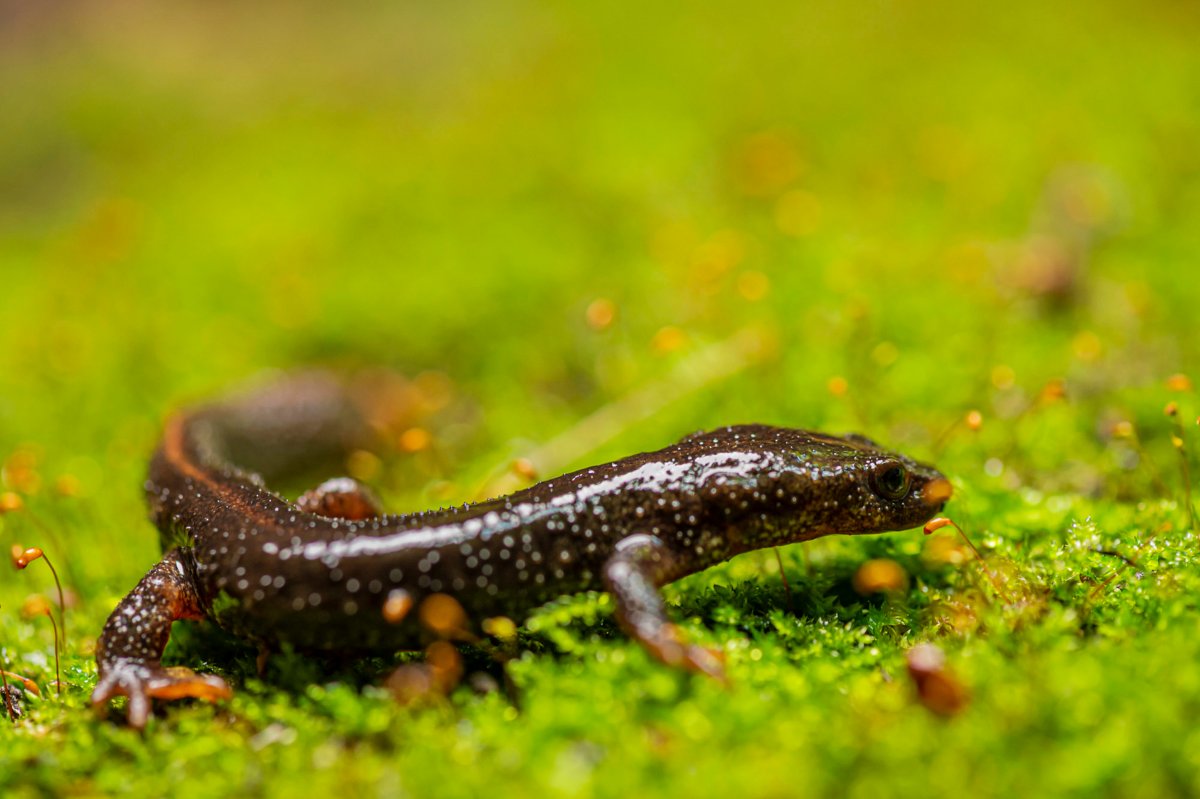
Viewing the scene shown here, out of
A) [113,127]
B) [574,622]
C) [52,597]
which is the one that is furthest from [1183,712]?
[113,127]

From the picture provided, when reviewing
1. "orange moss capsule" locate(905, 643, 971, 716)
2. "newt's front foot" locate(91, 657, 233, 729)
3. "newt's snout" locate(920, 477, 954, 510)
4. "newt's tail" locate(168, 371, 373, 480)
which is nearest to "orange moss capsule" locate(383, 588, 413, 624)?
"newt's front foot" locate(91, 657, 233, 729)

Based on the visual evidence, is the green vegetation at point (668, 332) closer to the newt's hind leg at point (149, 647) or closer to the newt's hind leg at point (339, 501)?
the newt's hind leg at point (149, 647)

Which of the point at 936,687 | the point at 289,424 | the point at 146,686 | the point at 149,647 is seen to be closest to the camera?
the point at 936,687

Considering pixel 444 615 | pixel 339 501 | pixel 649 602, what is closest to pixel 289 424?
pixel 339 501

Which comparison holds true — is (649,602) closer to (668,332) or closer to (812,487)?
(812,487)

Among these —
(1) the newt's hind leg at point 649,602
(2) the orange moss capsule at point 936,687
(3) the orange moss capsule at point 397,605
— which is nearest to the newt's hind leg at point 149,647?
(3) the orange moss capsule at point 397,605

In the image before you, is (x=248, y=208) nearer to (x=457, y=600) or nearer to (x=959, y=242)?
(x=959, y=242)
